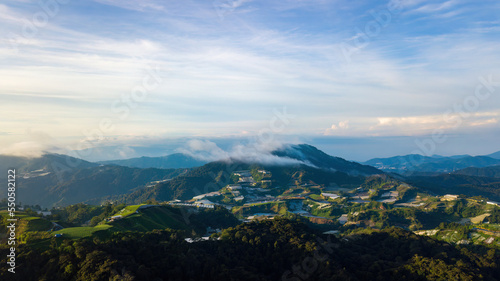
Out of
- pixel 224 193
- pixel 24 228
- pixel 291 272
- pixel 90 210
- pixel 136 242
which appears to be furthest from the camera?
pixel 224 193

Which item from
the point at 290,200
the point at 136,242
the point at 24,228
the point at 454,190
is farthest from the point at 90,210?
the point at 454,190

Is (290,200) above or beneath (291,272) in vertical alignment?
beneath

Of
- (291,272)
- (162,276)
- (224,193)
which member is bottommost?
(224,193)

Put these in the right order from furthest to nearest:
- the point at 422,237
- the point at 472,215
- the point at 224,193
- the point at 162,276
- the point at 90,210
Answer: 1. the point at 224,193
2. the point at 472,215
3. the point at 90,210
4. the point at 422,237
5. the point at 162,276

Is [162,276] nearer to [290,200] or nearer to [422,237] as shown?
[422,237]

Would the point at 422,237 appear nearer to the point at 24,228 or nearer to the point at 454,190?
the point at 24,228

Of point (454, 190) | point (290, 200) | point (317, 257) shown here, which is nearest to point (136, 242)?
point (317, 257)

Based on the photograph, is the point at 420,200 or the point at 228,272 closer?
the point at 228,272

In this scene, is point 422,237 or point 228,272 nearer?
point 228,272

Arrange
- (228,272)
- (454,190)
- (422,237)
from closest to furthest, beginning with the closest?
(228,272) < (422,237) < (454,190)
